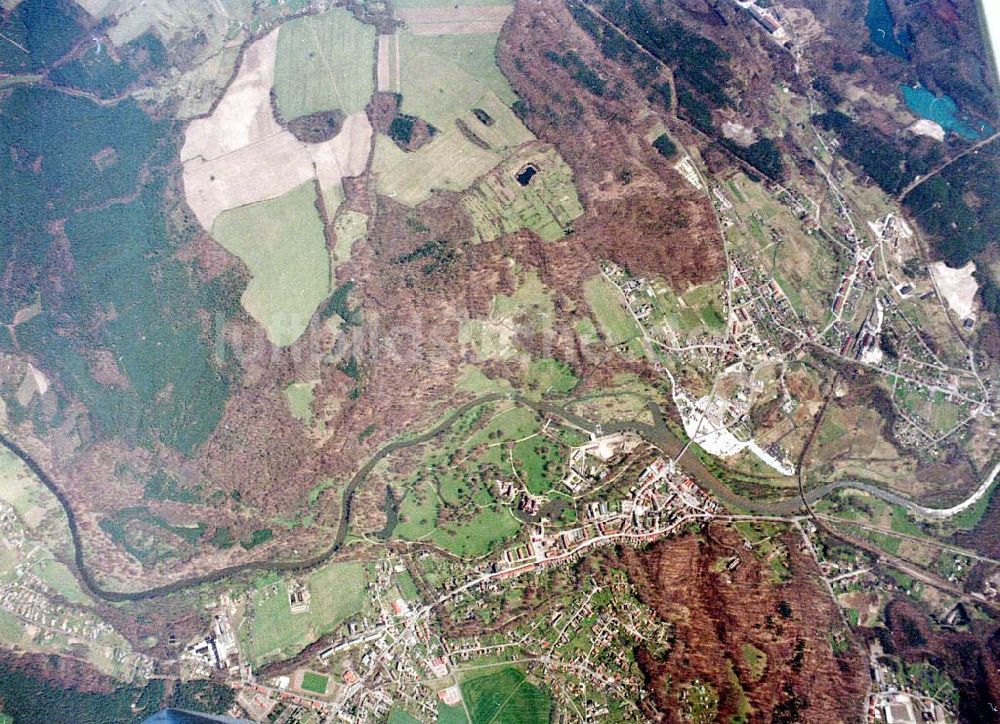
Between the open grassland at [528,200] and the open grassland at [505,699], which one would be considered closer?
the open grassland at [505,699]

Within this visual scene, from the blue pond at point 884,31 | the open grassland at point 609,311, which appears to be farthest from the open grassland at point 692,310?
the blue pond at point 884,31

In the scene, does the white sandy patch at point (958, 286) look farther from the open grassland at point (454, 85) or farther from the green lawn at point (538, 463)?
the open grassland at point (454, 85)

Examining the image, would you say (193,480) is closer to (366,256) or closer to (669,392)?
(366,256)

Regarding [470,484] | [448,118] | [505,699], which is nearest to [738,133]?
[448,118]

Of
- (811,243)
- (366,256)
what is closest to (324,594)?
(366,256)

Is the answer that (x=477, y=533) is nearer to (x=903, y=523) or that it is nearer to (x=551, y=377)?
(x=551, y=377)

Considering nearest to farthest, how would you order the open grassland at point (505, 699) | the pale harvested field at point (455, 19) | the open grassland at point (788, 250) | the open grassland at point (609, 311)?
the open grassland at point (505, 699) → the open grassland at point (609, 311) → the open grassland at point (788, 250) → the pale harvested field at point (455, 19)
